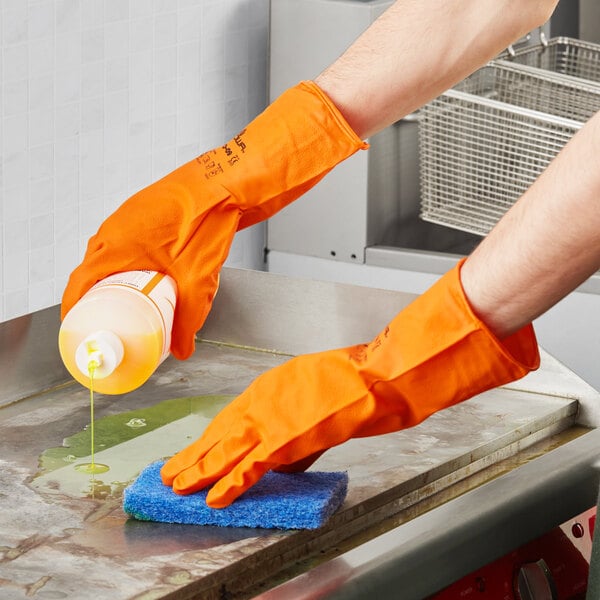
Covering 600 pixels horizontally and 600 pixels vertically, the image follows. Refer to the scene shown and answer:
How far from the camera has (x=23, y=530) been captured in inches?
55.0

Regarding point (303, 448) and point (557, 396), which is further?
point (557, 396)

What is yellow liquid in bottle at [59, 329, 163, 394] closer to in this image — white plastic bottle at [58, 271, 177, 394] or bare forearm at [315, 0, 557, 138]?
white plastic bottle at [58, 271, 177, 394]

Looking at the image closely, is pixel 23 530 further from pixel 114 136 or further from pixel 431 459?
pixel 114 136

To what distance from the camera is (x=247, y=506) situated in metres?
1.40

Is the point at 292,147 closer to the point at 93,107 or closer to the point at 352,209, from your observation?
the point at 93,107

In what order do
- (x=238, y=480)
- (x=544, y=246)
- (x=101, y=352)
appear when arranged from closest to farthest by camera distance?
(x=544, y=246) < (x=238, y=480) < (x=101, y=352)

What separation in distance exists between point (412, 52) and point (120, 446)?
2.27ft

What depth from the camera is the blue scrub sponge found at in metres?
1.39

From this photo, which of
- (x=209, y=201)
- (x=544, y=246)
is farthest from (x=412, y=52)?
(x=544, y=246)

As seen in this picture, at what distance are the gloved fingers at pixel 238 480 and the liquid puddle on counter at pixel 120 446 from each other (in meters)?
0.18

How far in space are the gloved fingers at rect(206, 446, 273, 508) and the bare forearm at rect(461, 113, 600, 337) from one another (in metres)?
0.31

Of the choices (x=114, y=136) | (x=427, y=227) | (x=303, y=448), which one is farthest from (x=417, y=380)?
(x=427, y=227)

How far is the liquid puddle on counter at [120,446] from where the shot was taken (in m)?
1.55

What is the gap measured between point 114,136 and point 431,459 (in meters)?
1.09
